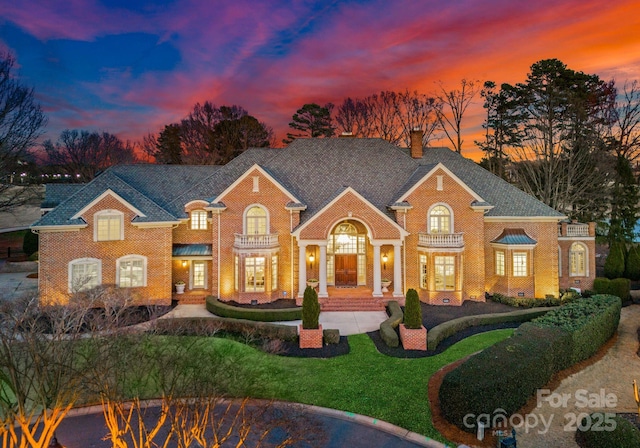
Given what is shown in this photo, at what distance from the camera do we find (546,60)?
35.8m

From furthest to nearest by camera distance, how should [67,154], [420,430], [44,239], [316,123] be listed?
[67,154] → [316,123] → [44,239] → [420,430]

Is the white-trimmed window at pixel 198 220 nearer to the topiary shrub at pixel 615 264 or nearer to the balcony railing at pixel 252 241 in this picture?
the balcony railing at pixel 252 241

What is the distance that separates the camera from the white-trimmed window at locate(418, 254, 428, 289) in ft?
82.8

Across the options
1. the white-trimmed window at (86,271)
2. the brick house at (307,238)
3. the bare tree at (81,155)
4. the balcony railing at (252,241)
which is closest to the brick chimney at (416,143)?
the brick house at (307,238)

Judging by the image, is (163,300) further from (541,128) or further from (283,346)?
(541,128)

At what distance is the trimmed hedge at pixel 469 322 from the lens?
17439 millimetres

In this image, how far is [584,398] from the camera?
41.8ft

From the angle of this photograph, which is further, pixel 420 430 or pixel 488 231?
pixel 488 231

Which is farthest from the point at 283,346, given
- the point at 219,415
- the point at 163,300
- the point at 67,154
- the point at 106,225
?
the point at 67,154

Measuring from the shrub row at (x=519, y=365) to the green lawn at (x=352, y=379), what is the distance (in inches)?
51.2

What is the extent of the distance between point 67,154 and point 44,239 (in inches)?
1649

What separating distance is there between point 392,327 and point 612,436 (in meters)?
10.2

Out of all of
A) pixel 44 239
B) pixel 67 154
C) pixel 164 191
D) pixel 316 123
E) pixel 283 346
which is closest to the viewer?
pixel 283 346

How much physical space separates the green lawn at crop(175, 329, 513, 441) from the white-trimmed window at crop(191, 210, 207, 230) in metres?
11.7
